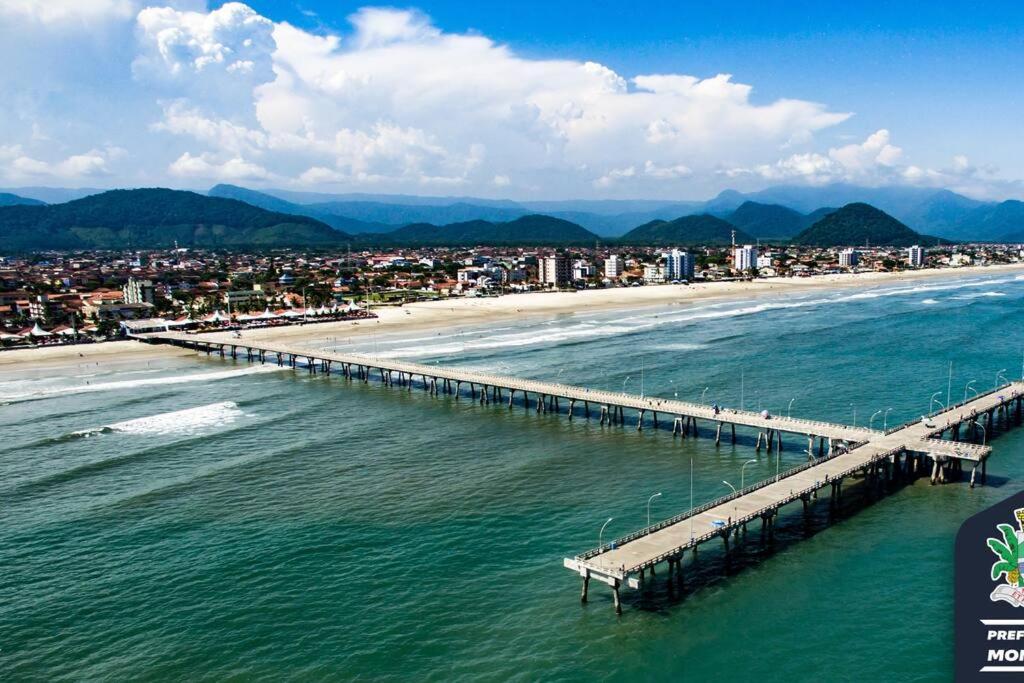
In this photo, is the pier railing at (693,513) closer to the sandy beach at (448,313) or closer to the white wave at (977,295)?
the sandy beach at (448,313)

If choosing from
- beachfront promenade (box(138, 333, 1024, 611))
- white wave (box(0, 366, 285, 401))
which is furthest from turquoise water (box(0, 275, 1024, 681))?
beachfront promenade (box(138, 333, 1024, 611))

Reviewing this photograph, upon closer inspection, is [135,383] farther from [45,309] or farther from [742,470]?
[742,470]

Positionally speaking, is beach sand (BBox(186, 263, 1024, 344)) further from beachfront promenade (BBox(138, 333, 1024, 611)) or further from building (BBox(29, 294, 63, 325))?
beachfront promenade (BBox(138, 333, 1024, 611))

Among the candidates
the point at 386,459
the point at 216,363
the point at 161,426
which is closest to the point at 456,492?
the point at 386,459

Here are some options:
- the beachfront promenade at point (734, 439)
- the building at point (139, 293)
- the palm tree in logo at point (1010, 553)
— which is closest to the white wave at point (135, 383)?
the beachfront promenade at point (734, 439)

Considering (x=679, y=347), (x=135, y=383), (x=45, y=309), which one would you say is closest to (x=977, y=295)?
(x=679, y=347)

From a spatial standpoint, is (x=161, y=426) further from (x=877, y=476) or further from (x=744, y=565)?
(x=877, y=476)
